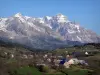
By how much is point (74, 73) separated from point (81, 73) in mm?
3369

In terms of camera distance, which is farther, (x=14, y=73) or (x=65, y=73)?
(x=65, y=73)

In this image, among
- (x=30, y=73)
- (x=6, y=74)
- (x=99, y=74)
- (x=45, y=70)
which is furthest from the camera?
(x=45, y=70)

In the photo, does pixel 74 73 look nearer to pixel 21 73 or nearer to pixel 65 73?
pixel 65 73

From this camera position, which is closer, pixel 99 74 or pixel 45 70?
pixel 99 74

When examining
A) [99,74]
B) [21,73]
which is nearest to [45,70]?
[21,73]

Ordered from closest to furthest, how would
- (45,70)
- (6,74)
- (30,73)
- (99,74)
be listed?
(99,74) < (6,74) < (30,73) < (45,70)

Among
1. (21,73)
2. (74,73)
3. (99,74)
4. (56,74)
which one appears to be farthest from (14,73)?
(99,74)

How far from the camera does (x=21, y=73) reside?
88375 mm

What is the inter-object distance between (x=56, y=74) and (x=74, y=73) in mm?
6479

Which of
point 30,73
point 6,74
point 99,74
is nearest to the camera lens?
point 99,74

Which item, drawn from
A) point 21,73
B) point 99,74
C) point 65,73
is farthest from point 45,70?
point 99,74

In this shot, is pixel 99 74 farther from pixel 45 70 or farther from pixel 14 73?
pixel 45 70

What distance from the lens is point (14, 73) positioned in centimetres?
8862

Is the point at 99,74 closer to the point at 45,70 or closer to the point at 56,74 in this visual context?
the point at 56,74
